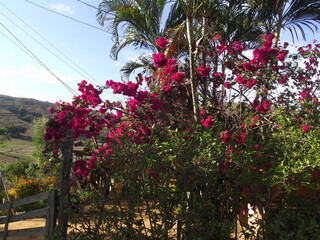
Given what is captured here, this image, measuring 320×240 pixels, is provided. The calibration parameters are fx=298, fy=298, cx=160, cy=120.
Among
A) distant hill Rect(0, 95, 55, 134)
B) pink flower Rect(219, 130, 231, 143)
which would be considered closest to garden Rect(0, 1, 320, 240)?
pink flower Rect(219, 130, 231, 143)

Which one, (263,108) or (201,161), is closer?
(201,161)

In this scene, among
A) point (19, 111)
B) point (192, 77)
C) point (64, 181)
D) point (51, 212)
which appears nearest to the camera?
point (51, 212)

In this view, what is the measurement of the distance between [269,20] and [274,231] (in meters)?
4.88

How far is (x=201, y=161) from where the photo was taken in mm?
3051

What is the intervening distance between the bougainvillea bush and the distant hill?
132 feet

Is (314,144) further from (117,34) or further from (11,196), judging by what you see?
(11,196)

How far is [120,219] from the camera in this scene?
126 inches

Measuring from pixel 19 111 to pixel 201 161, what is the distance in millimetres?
59541

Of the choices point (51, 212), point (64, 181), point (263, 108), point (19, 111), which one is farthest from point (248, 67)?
point (19, 111)

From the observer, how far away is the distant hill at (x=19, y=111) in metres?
48.9

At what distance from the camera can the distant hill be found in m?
48.9

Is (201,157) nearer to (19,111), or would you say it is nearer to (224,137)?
(224,137)

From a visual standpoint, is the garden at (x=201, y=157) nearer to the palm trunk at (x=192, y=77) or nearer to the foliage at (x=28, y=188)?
the palm trunk at (x=192, y=77)

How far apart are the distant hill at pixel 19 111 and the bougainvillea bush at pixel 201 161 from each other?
40093 millimetres
